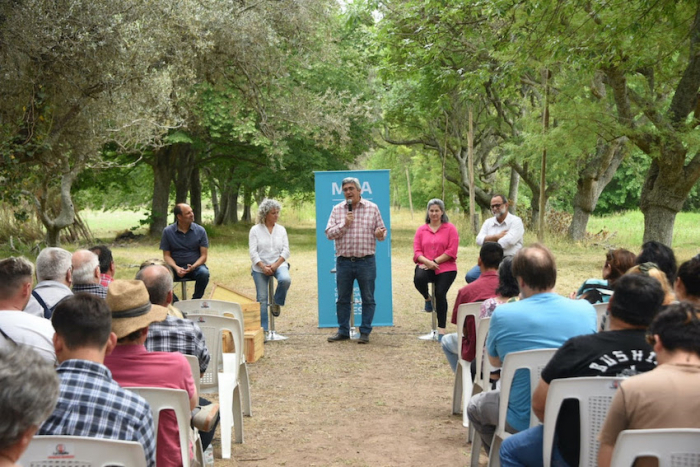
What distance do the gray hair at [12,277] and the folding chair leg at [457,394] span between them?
3319mm

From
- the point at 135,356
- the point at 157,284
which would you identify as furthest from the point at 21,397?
the point at 157,284

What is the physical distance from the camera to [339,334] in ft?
31.5

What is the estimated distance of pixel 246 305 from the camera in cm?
852

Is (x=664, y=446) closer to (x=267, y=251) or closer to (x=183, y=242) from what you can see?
(x=267, y=251)

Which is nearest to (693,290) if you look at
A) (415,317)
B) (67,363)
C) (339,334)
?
(67,363)

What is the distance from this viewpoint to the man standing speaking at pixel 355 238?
9.11 meters

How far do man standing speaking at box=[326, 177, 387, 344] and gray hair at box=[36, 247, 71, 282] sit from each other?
4.14 meters

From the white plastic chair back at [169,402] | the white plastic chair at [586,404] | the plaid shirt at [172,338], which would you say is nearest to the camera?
the white plastic chair at [586,404]

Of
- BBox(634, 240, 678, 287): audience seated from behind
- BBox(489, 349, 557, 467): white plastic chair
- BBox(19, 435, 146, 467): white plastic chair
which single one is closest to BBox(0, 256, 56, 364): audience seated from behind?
BBox(19, 435, 146, 467): white plastic chair

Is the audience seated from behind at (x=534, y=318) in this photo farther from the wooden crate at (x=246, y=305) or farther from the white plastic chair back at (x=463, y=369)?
the wooden crate at (x=246, y=305)

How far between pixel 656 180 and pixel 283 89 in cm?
997

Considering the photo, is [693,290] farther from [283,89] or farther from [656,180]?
[283,89]

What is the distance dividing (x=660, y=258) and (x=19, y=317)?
407 centimetres

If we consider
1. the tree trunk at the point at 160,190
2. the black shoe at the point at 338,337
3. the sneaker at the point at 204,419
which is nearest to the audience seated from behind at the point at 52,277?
the sneaker at the point at 204,419
